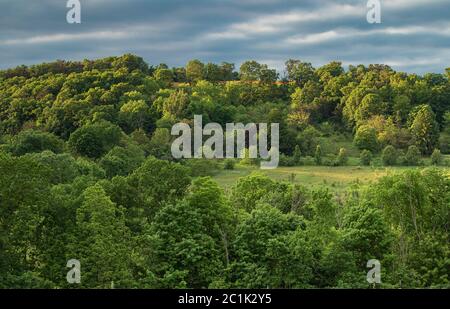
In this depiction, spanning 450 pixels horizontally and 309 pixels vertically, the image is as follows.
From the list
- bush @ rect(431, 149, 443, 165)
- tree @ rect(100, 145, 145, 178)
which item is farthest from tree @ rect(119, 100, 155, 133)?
bush @ rect(431, 149, 443, 165)

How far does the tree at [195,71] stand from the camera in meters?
117

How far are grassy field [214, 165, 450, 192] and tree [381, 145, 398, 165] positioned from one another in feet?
15.9

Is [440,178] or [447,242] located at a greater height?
[440,178]

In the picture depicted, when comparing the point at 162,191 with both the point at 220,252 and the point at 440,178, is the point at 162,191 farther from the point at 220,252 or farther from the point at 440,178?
the point at 440,178

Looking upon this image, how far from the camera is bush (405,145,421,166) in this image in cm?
7800

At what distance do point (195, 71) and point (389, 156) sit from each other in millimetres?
49140

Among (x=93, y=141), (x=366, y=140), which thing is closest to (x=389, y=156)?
(x=366, y=140)

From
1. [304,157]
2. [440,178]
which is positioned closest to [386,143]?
[304,157]

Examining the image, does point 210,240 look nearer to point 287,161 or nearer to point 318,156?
point 287,161

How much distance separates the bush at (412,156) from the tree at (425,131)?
6148mm

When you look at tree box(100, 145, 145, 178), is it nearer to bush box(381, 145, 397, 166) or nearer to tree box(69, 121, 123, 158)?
tree box(69, 121, 123, 158)

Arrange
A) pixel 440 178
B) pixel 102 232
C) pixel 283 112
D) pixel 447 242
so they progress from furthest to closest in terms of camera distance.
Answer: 1. pixel 283 112
2. pixel 440 178
3. pixel 447 242
4. pixel 102 232

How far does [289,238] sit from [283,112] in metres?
66.5

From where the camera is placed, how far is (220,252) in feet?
92.9
